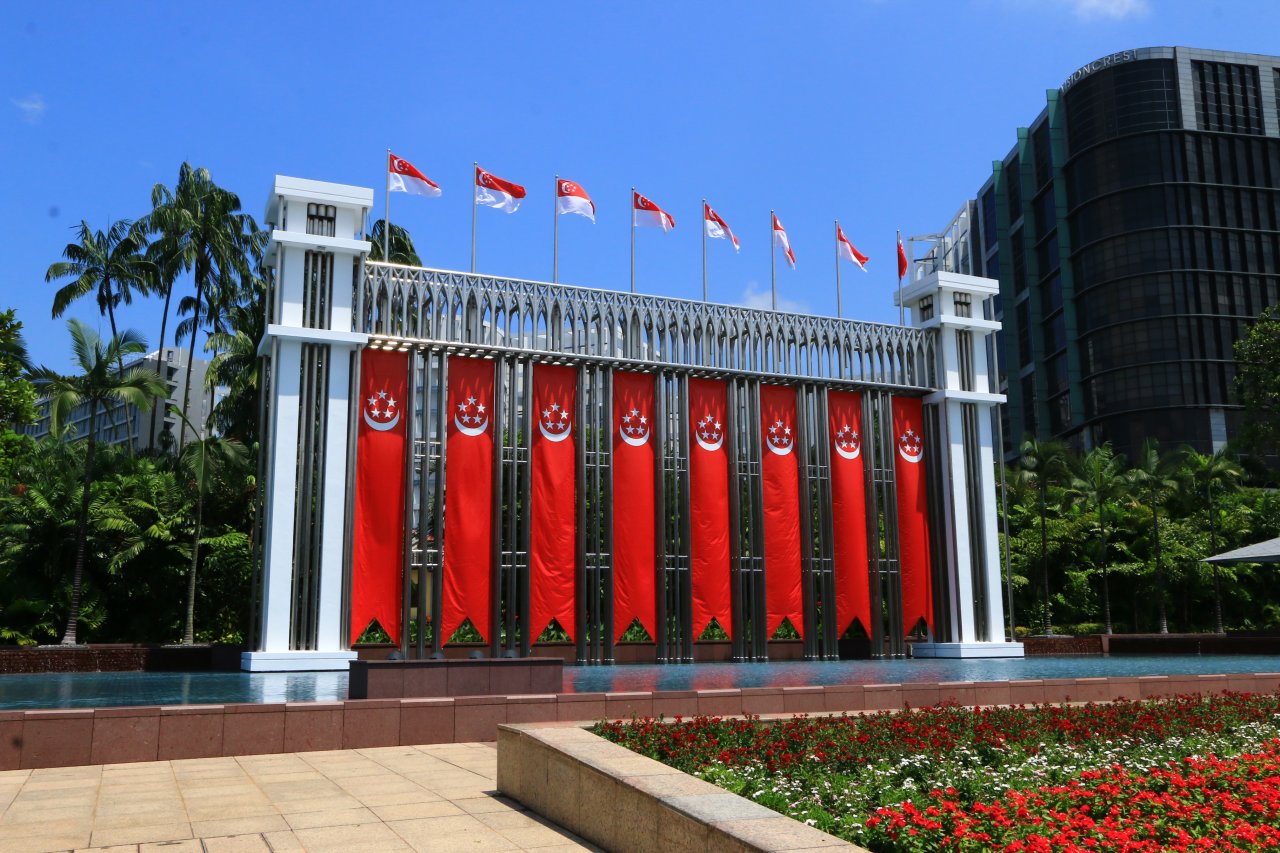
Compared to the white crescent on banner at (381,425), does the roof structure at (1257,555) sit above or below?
below

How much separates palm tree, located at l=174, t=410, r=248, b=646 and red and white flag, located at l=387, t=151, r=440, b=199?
24.7 ft

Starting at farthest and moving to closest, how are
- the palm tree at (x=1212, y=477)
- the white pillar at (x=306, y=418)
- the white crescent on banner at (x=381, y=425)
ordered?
the palm tree at (x=1212, y=477)
the white crescent on banner at (x=381, y=425)
the white pillar at (x=306, y=418)

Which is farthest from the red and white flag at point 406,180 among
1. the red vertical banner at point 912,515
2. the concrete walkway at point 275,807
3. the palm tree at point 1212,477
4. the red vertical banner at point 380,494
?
the palm tree at point 1212,477

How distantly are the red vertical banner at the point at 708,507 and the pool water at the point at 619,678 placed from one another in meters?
1.68

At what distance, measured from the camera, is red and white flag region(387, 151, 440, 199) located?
24844 millimetres

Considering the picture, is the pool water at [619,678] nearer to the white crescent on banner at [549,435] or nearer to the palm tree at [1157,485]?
the white crescent on banner at [549,435]

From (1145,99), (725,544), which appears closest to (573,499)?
(725,544)

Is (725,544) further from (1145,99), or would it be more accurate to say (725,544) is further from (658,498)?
(1145,99)

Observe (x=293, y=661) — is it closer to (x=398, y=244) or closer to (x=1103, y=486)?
(x=398, y=244)

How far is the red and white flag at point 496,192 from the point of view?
26.2m

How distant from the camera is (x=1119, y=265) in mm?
60719

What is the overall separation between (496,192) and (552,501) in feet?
25.0

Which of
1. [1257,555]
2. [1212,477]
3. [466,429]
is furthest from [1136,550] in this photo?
[466,429]

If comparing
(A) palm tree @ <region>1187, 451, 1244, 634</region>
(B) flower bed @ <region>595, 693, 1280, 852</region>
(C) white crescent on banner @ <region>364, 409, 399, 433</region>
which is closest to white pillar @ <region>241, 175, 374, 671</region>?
(C) white crescent on banner @ <region>364, 409, 399, 433</region>
